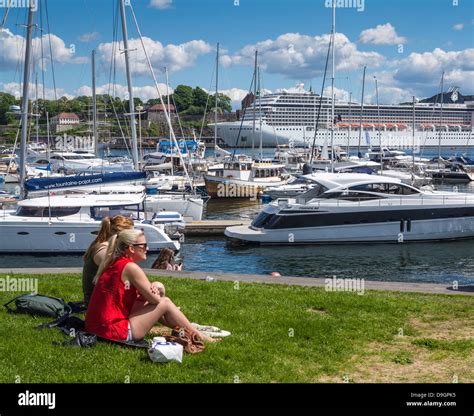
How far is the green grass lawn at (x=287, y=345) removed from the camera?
6949 millimetres

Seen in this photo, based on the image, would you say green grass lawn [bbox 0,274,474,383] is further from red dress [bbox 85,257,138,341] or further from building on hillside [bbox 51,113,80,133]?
building on hillside [bbox 51,113,80,133]

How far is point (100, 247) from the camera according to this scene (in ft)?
29.1

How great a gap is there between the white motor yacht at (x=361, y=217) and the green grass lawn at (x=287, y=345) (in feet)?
56.1

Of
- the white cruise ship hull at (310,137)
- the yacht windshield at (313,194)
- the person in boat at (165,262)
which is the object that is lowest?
the person in boat at (165,262)

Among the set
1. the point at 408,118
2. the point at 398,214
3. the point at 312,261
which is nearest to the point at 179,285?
the point at 312,261

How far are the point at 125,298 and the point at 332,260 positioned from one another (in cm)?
1915

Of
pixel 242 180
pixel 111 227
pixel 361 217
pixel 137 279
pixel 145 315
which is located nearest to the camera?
pixel 137 279

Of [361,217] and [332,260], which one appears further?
[361,217]

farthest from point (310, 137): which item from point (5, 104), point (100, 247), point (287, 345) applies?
point (287, 345)

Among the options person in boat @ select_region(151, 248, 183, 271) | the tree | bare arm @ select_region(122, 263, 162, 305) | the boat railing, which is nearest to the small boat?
the boat railing

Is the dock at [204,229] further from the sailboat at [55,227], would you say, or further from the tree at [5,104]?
the tree at [5,104]

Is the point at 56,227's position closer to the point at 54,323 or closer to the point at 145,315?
the point at 54,323

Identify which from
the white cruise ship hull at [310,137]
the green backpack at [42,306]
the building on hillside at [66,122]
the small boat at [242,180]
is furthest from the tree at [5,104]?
the green backpack at [42,306]
